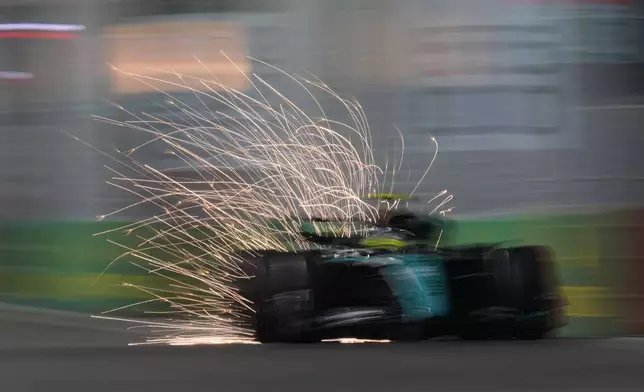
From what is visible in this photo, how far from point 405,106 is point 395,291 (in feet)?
5.43

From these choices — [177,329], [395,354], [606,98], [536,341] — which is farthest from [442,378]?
[606,98]

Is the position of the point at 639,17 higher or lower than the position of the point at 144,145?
higher

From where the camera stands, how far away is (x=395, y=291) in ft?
13.5

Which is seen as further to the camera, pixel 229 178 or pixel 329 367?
pixel 229 178

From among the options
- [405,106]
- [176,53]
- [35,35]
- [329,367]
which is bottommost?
[329,367]

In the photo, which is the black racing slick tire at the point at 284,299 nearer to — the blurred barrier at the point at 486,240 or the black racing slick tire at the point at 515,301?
the black racing slick tire at the point at 515,301

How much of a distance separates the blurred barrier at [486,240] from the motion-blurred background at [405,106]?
0.4 inches

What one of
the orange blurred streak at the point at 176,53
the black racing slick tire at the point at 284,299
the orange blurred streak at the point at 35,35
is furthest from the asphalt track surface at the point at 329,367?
the orange blurred streak at the point at 35,35

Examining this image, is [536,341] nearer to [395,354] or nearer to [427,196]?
[395,354]

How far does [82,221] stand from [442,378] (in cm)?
311

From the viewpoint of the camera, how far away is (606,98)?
518 cm

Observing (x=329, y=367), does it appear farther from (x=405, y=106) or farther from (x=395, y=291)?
(x=405, y=106)

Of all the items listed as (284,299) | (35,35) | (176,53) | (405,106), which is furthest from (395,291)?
(35,35)

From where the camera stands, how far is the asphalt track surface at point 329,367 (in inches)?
134
